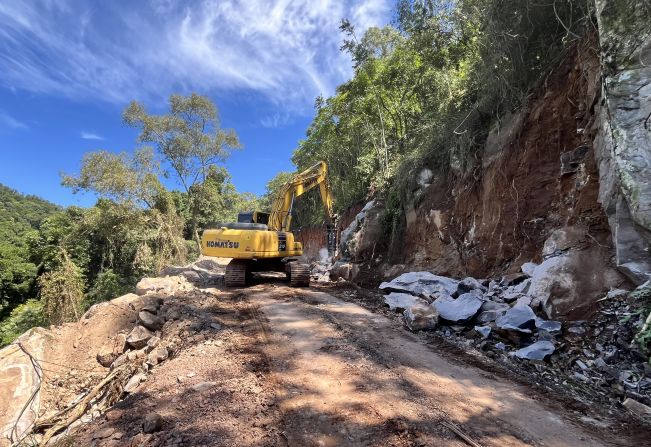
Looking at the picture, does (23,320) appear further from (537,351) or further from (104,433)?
(537,351)

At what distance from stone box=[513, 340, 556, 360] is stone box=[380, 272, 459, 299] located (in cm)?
226

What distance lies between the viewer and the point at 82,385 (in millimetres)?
5688

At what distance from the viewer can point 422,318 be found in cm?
618

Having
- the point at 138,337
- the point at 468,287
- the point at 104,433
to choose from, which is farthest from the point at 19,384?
the point at 468,287

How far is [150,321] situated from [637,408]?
679cm

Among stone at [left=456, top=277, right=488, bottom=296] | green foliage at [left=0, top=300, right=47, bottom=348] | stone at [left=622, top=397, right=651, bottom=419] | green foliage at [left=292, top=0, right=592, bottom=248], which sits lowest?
green foliage at [left=0, top=300, right=47, bottom=348]

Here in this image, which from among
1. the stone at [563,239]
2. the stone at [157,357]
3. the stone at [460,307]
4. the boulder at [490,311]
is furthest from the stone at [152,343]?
the stone at [563,239]

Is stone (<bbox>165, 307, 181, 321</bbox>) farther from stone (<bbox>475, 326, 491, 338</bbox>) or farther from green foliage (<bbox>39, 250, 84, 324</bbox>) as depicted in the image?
green foliage (<bbox>39, 250, 84, 324</bbox>)

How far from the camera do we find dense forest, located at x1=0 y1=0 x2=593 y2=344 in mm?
7996

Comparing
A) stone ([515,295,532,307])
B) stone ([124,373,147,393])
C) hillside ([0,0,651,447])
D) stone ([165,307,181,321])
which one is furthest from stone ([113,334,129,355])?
stone ([515,295,532,307])

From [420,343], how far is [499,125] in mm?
5648

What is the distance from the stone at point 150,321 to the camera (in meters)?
6.67

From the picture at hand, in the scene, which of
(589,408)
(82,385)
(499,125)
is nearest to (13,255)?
(82,385)

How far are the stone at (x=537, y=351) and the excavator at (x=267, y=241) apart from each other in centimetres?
698
